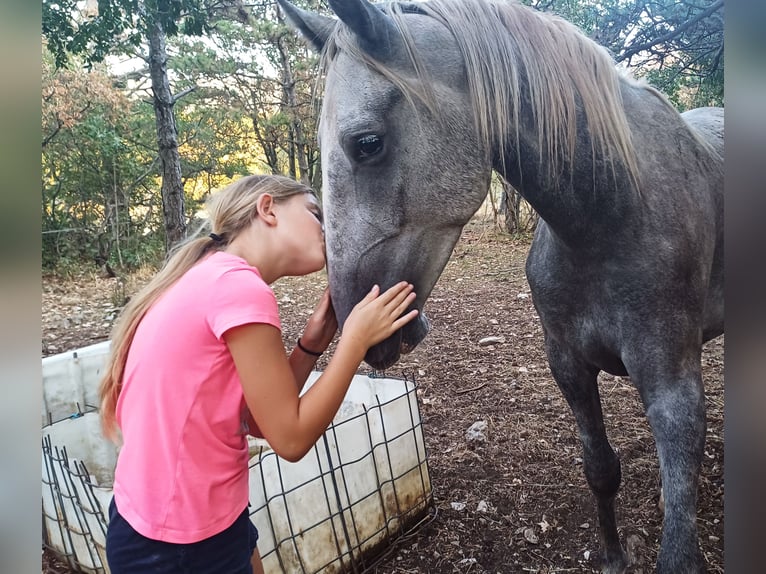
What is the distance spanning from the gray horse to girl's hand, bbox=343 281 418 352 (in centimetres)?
3

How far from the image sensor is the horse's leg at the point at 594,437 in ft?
3.73

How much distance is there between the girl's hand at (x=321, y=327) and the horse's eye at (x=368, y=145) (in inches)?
9.7

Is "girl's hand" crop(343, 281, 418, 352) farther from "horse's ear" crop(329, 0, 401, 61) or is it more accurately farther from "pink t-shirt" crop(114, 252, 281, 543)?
"horse's ear" crop(329, 0, 401, 61)

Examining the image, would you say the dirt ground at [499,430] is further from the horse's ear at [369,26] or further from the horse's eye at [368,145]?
the horse's ear at [369,26]

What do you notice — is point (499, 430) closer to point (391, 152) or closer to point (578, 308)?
point (578, 308)

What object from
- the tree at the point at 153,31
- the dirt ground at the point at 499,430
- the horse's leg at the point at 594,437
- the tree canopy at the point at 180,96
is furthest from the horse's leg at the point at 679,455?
the tree at the point at 153,31

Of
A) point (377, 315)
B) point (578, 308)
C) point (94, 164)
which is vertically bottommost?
point (578, 308)

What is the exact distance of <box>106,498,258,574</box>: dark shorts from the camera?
26.9 inches

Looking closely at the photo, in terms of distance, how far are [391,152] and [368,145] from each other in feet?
0.12

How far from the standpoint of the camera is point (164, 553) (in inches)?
26.8

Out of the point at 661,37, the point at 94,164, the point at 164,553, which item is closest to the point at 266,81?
the point at 94,164

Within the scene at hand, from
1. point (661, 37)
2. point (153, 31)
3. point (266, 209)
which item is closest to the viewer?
point (266, 209)

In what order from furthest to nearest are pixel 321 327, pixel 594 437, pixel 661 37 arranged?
1. pixel 661 37
2. pixel 594 437
3. pixel 321 327
